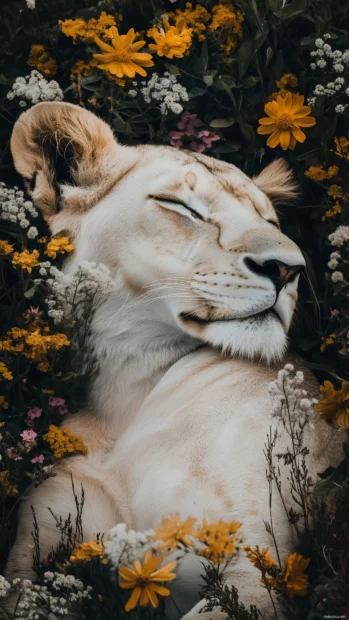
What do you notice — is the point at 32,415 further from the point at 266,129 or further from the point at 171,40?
the point at 171,40

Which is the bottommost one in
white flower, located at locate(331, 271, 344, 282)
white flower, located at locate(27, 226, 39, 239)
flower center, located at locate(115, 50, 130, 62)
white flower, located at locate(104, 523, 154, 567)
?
white flower, located at locate(104, 523, 154, 567)

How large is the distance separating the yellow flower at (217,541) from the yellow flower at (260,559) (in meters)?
0.15

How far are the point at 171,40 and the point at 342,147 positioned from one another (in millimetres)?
883

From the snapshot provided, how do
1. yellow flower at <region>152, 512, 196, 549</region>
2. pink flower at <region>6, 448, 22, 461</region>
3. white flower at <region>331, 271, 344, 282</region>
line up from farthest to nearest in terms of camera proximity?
1. white flower at <region>331, 271, 344, 282</region>
2. pink flower at <region>6, 448, 22, 461</region>
3. yellow flower at <region>152, 512, 196, 549</region>

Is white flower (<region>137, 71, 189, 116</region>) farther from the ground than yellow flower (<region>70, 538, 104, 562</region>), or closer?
farther from the ground

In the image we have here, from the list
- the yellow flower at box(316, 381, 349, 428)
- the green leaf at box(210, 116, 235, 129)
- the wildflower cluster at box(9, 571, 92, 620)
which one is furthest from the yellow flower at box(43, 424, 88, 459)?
the green leaf at box(210, 116, 235, 129)

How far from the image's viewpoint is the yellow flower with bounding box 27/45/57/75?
19.1 ft

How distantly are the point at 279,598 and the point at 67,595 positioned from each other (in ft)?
2.38

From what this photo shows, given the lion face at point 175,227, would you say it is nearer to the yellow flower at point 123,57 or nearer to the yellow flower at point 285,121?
the yellow flower at point 285,121

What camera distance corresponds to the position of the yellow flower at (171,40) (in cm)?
576

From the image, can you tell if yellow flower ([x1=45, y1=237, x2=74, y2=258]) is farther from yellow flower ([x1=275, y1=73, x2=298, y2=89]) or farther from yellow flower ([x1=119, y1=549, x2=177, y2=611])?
yellow flower ([x1=119, y1=549, x2=177, y2=611])

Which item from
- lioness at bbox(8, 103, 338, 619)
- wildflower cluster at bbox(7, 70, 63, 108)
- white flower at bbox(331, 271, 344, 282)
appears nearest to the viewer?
lioness at bbox(8, 103, 338, 619)

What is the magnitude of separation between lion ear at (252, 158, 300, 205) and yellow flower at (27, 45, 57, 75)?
1019mm

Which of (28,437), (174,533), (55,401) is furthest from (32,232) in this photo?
(174,533)
